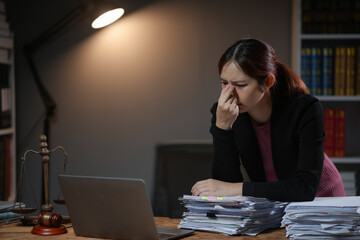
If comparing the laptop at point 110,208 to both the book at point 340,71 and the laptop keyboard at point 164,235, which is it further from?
the book at point 340,71

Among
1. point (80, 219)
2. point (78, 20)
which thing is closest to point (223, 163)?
point (80, 219)

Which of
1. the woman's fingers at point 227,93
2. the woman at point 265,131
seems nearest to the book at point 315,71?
the woman at point 265,131

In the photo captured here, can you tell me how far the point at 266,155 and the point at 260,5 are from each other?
170 centimetres

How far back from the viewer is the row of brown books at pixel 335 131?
9.92 ft

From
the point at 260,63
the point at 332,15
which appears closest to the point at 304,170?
the point at 260,63

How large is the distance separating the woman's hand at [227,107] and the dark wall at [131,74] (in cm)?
158

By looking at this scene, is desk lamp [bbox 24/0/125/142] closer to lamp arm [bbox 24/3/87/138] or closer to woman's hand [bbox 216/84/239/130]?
lamp arm [bbox 24/3/87/138]

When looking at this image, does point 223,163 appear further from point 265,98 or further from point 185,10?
point 185,10

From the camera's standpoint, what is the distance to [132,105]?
3.42 meters

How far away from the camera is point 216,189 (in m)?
1.57

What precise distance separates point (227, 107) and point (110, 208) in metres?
0.57

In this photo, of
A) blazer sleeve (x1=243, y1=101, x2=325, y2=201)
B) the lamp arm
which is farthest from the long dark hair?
the lamp arm

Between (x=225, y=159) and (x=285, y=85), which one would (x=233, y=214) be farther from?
(x=285, y=85)

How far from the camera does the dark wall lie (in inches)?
130
